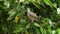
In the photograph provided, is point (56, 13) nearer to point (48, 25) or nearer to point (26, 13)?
point (48, 25)

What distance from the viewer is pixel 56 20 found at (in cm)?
101

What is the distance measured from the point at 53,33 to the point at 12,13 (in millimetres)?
311

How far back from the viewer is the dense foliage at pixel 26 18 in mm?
954

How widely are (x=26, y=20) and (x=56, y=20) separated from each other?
Answer: 22 centimetres

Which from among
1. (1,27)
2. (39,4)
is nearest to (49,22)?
(39,4)

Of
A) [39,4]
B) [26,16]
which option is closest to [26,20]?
[26,16]

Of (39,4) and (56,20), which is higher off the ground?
(39,4)

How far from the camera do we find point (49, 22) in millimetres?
972

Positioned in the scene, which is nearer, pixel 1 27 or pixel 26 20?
pixel 26 20

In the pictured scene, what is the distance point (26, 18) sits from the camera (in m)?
0.96

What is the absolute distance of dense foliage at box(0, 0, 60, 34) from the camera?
37.6 inches

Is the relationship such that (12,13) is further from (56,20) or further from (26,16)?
(56,20)

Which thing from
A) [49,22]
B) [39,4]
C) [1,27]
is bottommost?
[1,27]

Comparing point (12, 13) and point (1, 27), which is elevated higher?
point (12, 13)
